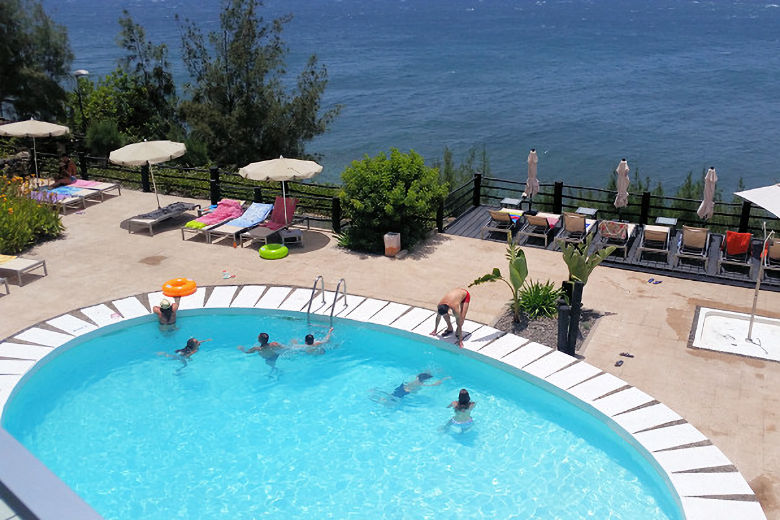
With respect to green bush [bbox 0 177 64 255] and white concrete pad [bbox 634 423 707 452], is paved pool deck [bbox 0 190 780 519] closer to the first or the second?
white concrete pad [bbox 634 423 707 452]

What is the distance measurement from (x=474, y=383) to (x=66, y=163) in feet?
50.9

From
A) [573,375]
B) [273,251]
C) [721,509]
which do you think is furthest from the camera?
[273,251]

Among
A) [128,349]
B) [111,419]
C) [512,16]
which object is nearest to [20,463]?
[111,419]

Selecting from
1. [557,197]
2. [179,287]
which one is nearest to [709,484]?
[179,287]

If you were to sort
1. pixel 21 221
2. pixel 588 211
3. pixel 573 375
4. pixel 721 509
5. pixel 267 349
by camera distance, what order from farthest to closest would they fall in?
pixel 588 211
pixel 21 221
pixel 267 349
pixel 573 375
pixel 721 509

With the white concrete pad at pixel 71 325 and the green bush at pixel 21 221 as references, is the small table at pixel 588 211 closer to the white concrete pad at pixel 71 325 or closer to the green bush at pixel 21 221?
the white concrete pad at pixel 71 325

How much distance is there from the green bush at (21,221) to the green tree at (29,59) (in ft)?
57.1

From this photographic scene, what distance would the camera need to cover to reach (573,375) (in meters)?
12.2

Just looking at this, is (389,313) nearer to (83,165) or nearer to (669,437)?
(669,437)

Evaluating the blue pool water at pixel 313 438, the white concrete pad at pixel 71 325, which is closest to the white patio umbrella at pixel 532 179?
the blue pool water at pixel 313 438

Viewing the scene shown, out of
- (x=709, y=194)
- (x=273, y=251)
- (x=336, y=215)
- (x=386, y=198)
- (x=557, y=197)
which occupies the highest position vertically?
(x=386, y=198)

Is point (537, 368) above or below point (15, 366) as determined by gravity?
below

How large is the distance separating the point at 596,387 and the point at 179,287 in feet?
28.7

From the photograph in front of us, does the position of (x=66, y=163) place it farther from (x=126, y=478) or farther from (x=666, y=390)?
(x=666, y=390)
